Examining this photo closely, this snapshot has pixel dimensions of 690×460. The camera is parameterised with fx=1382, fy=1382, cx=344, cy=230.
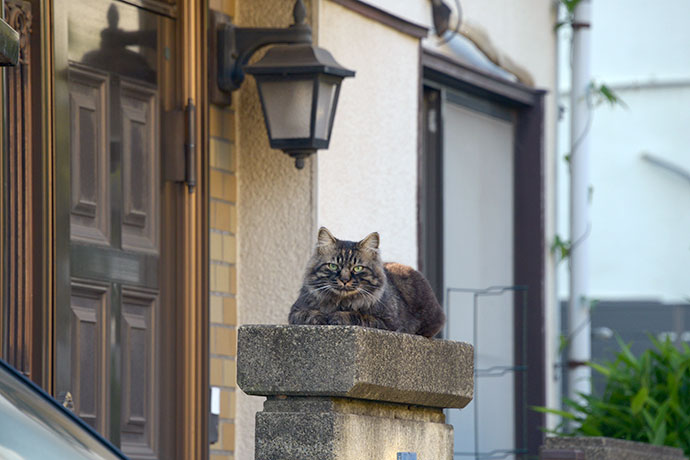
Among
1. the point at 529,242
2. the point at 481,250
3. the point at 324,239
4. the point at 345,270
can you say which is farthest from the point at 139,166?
the point at 529,242

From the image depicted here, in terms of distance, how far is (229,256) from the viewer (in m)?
6.34

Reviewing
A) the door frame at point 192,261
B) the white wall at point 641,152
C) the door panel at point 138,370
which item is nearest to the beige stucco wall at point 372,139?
the door frame at point 192,261

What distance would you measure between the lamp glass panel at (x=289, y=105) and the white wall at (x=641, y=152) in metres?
13.5

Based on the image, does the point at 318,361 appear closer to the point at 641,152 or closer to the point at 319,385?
the point at 319,385

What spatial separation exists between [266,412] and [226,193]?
2.34 m

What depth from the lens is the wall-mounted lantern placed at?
597 cm

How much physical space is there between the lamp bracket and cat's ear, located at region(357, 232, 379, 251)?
1652 millimetres

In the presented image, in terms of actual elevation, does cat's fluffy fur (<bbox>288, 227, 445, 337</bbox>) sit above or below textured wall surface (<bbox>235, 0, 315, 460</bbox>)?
below

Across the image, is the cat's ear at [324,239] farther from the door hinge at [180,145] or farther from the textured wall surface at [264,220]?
the textured wall surface at [264,220]

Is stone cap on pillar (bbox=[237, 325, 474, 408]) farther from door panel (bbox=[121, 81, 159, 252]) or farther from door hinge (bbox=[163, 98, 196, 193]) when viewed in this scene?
door hinge (bbox=[163, 98, 196, 193])

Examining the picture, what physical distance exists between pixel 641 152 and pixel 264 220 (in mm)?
14276

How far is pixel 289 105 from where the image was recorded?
19.8ft

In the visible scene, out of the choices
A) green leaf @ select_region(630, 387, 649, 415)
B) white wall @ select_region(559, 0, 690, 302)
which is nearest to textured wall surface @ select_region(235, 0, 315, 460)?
green leaf @ select_region(630, 387, 649, 415)

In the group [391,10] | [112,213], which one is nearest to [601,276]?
[391,10]
